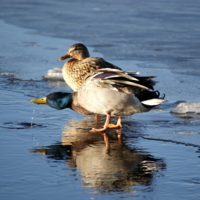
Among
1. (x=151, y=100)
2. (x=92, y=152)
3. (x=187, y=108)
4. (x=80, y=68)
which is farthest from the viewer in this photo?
(x=80, y=68)

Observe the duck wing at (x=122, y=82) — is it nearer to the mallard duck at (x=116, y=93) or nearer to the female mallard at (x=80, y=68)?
the mallard duck at (x=116, y=93)

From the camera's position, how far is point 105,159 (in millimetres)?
4113

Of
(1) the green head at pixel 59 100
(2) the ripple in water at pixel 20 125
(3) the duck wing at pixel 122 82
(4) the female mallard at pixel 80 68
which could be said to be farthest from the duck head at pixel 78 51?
(2) the ripple in water at pixel 20 125

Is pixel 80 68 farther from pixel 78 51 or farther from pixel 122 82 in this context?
pixel 122 82

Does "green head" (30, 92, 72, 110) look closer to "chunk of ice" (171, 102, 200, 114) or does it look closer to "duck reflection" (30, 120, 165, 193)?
"duck reflection" (30, 120, 165, 193)

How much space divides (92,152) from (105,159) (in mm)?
267

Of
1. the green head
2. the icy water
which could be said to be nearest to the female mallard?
the icy water

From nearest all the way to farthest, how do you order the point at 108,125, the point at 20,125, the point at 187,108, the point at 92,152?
Answer: the point at 92,152, the point at 20,125, the point at 108,125, the point at 187,108

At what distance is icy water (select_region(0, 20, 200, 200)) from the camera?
340 cm

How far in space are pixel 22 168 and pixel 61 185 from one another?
0.50 metres

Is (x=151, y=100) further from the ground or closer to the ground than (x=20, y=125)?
further from the ground

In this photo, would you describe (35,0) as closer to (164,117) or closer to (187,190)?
(164,117)

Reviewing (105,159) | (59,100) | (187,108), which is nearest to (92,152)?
(105,159)

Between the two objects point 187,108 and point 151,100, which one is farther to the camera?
point 187,108
